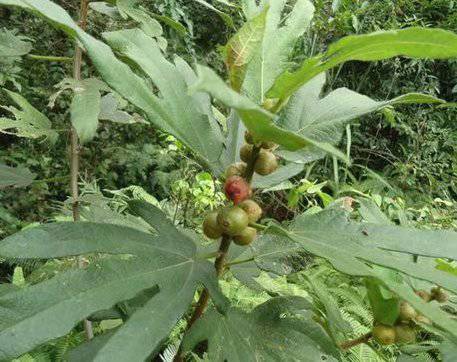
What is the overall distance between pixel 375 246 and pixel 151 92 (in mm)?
282

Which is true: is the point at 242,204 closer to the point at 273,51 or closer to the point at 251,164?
the point at 251,164

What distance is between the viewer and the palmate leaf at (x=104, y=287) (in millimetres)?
463

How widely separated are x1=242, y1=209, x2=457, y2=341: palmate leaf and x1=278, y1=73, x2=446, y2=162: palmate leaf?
0.08 m

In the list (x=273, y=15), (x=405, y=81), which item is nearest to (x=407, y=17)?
(x=405, y=81)

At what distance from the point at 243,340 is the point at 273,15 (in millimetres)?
392

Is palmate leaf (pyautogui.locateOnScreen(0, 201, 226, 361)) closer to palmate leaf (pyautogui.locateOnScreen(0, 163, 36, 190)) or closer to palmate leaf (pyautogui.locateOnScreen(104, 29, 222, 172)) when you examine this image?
palmate leaf (pyautogui.locateOnScreen(104, 29, 222, 172))

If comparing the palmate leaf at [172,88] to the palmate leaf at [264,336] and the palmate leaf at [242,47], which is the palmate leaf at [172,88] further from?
the palmate leaf at [264,336]

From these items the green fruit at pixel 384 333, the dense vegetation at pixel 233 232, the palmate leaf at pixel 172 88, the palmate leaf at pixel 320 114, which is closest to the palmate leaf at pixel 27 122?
the dense vegetation at pixel 233 232

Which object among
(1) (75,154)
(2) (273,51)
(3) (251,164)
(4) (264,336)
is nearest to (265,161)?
(3) (251,164)

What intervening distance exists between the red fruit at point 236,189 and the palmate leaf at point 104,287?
3.7 inches

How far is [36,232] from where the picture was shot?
1.69ft

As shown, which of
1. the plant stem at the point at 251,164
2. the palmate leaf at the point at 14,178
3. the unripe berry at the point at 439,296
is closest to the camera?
the plant stem at the point at 251,164

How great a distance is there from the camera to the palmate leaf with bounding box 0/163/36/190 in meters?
0.84

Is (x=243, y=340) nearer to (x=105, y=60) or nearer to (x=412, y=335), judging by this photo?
(x=412, y=335)
